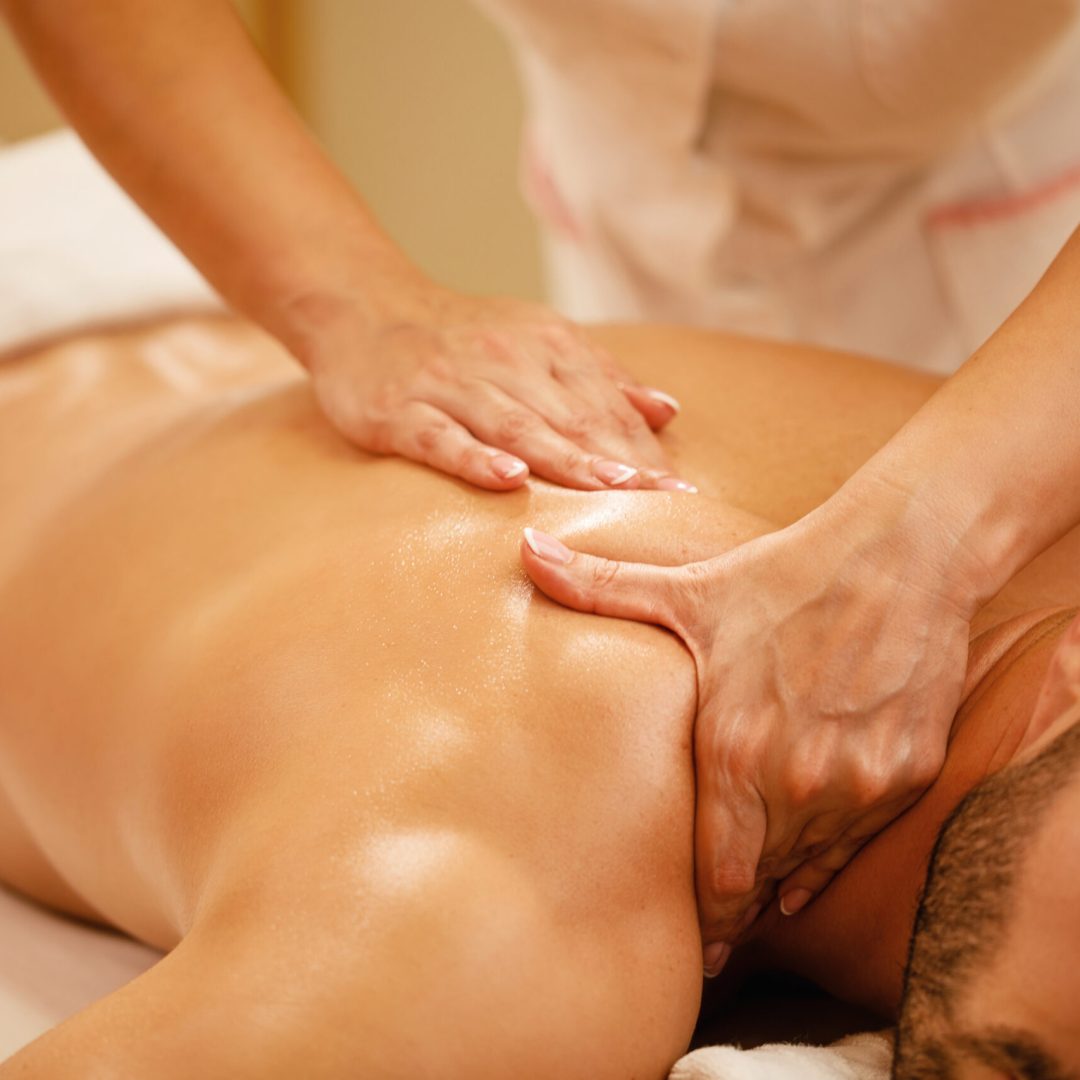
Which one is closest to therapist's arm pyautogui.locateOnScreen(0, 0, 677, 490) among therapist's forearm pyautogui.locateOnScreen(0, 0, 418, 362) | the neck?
therapist's forearm pyautogui.locateOnScreen(0, 0, 418, 362)

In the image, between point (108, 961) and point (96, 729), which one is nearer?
point (96, 729)

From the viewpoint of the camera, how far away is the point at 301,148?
1297mm

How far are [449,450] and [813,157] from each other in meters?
0.88

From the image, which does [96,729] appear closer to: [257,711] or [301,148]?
[257,711]

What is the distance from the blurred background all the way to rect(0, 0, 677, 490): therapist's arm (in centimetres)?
174

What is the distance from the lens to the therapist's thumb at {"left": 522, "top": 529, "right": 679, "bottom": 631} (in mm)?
946

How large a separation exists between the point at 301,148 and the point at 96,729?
0.56 meters

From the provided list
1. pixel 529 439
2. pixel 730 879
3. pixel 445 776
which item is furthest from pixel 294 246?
pixel 730 879

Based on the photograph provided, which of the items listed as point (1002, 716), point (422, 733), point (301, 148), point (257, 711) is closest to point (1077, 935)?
point (1002, 716)

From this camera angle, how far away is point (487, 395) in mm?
1121

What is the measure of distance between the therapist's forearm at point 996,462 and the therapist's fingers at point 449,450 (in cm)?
26

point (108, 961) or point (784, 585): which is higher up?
point (784, 585)

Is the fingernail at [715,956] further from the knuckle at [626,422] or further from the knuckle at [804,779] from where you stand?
the knuckle at [626,422]

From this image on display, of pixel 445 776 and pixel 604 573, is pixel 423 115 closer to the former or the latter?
pixel 604 573
